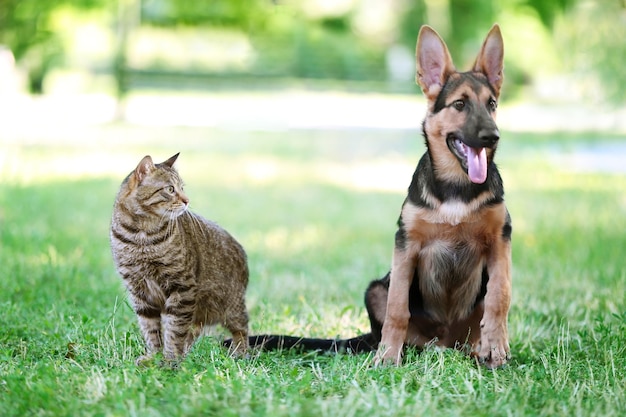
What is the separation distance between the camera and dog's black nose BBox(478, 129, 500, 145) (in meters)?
4.98

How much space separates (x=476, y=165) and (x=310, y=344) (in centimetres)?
142

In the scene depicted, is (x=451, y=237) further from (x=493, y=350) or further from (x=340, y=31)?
(x=340, y=31)

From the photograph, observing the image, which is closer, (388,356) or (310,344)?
(388,356)

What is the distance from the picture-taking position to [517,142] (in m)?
22.7

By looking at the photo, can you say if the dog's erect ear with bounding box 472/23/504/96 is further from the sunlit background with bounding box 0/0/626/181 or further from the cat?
the sunlit background with bounding box 0/0/626/181

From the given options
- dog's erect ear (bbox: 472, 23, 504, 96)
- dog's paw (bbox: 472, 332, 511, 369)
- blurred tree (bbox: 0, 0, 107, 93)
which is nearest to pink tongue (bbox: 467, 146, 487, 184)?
dog's erect ear (bbox: 472, 23, 504, 96)

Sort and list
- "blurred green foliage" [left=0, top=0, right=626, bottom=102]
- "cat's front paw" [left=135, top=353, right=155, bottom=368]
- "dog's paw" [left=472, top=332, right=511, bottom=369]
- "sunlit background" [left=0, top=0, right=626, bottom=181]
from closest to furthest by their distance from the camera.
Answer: "cat's front paw" [left=135, top=353, right=155, bottom=368] < "dog's paw" [left=472, top=332, right=511, bottom=369] < "blurred green foliage" [left=0, top=0, right=626, bottom=102] < "sunlit background" [left=0, top=0, right=626, bottom=181]

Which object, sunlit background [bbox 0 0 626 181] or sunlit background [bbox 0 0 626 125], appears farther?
sunlit background [bbox 0 0 626 125]

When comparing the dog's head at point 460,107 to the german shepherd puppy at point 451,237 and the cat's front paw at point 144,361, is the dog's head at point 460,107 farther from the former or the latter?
the cat's front paw at point 144,361

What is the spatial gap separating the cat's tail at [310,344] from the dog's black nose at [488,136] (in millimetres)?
1369

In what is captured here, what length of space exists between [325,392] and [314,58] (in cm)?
3766

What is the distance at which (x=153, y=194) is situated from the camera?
525cm

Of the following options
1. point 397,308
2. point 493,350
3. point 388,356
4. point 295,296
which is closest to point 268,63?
point 295,296

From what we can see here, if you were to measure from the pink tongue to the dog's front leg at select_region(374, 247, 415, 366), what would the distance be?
0.57 m
